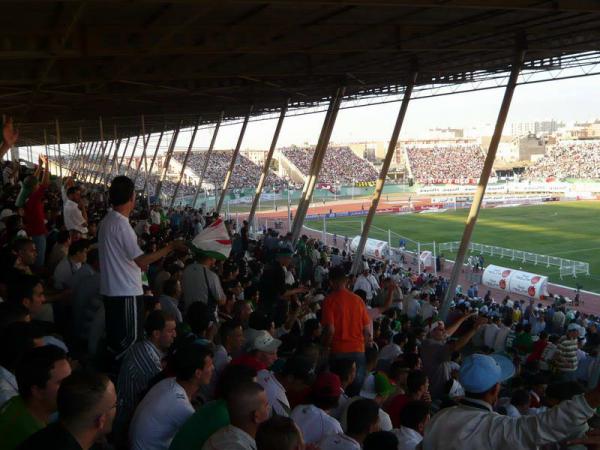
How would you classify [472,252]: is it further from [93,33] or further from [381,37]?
[93,33]

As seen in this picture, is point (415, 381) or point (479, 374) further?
point (415, 381)

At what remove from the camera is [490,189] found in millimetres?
66312

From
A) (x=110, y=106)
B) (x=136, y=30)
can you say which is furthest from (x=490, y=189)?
(x=136, y=30)

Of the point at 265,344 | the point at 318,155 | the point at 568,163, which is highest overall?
the point at 568,163

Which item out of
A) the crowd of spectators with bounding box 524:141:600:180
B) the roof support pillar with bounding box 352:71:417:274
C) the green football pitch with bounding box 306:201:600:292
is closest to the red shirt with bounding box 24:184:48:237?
the roof support pillar with bounding box 352:71:417:274

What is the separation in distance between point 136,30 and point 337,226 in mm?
37387

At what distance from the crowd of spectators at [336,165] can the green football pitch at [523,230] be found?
24.0m

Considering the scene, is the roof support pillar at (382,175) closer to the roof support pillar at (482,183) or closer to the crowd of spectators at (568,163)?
the roof support pillar at (482,183)

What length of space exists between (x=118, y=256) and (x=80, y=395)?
2002mm

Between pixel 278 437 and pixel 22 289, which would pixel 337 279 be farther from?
pixel 278 437

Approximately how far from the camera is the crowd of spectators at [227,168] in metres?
72.1

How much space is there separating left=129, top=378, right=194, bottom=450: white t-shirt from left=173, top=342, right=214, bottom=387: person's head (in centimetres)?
15

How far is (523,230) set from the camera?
45969 millimetres

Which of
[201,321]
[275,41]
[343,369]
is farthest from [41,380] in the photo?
[275,41]
